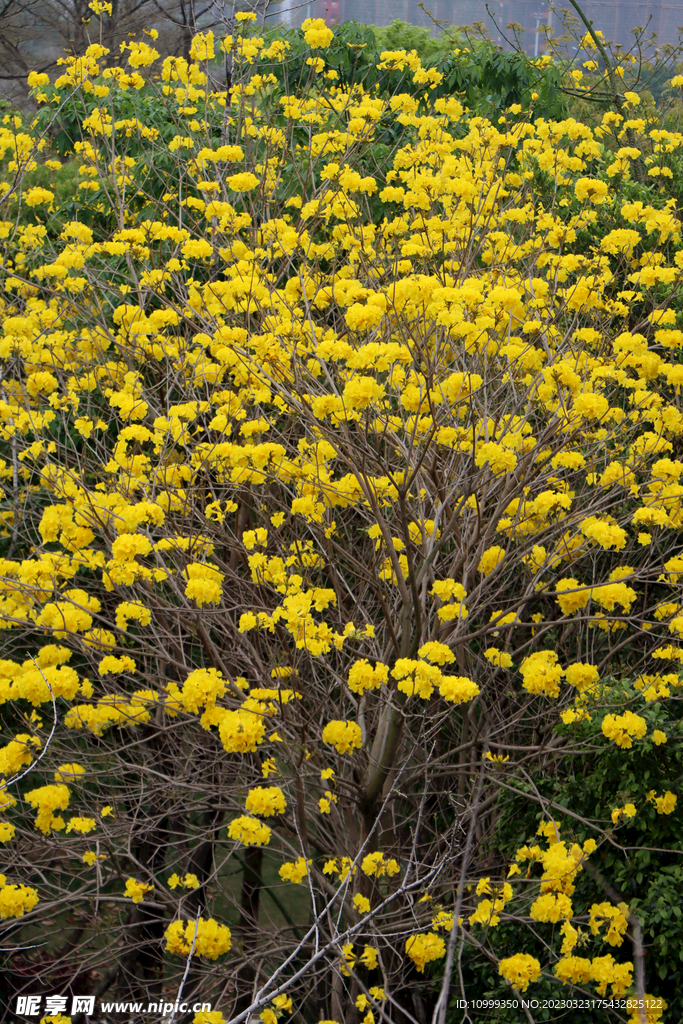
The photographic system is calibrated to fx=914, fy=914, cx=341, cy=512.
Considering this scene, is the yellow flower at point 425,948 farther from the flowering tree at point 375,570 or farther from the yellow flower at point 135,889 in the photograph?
the yellow flower at point 135,889

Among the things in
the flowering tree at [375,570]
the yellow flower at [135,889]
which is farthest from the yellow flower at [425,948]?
the yellow flower at [135,889]

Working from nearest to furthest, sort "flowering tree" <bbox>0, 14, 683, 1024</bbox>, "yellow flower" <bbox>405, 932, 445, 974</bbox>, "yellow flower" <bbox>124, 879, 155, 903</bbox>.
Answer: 1. "flowering tree" <bbox>0, 14, 683, 1024</bbox>
2. "yellow flower" <bbox>405, 932, 445, 974</bbox>
3. "yellow flower" <bbox>124, 879, 155, 903</bbox>

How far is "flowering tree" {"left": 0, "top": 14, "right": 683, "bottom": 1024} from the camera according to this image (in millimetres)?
3680

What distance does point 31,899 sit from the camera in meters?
4.05

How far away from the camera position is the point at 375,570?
449 cm

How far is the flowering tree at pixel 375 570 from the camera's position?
3680mm

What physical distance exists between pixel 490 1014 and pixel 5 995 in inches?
173

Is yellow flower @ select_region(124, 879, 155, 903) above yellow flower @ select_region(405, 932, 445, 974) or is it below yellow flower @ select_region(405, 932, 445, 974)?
below

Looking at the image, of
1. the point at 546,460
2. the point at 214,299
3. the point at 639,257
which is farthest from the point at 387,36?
the point at 546,460

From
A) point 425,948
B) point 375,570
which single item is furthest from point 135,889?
point 375,570

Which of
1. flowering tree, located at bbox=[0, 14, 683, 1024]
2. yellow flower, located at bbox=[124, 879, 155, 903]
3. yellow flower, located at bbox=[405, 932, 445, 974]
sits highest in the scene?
flowering tree, located at bbox=[0, 14, 683, 1024]

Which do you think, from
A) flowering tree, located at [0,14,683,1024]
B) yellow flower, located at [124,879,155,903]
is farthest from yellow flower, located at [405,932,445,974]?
yellow flower, located at [124,879,155,903]

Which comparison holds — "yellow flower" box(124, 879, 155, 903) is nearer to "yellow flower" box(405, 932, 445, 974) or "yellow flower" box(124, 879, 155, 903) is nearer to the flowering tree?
the flowering tree

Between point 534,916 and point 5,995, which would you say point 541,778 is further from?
point 5,995
